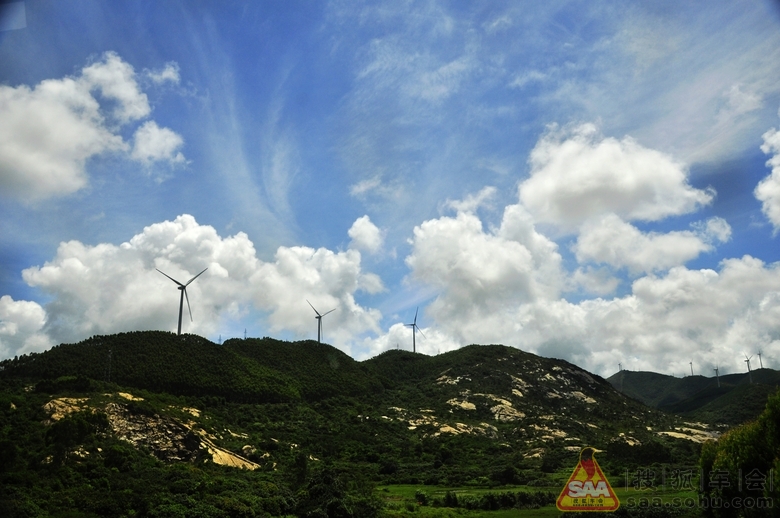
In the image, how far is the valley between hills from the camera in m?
56.8

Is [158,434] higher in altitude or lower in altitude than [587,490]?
lower

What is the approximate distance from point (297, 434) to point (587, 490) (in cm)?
9252

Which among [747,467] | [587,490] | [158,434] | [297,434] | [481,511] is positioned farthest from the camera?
[297,434]

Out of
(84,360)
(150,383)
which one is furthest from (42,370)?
(150,383)

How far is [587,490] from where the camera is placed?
78.0 ft

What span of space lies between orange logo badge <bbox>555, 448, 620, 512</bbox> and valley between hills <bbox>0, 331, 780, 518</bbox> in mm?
12229

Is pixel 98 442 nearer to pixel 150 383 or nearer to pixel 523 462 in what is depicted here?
pixel 150 383

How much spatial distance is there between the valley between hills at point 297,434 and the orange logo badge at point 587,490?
12.2 m

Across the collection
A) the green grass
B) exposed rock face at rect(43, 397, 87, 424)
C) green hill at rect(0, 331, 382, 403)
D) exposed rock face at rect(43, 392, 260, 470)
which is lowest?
the green grass

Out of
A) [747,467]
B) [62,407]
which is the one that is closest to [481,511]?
[747,467]

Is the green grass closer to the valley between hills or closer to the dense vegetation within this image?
the valley between hills

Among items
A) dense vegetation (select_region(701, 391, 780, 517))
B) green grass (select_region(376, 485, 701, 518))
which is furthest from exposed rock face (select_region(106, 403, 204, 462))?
dense vegetation (select_region(701, 391, 780, 517))

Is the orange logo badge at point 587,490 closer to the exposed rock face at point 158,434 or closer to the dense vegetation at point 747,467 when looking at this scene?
the dense vegetation at point 747,467

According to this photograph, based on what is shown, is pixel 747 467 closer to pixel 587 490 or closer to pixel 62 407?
pixel 587 490
